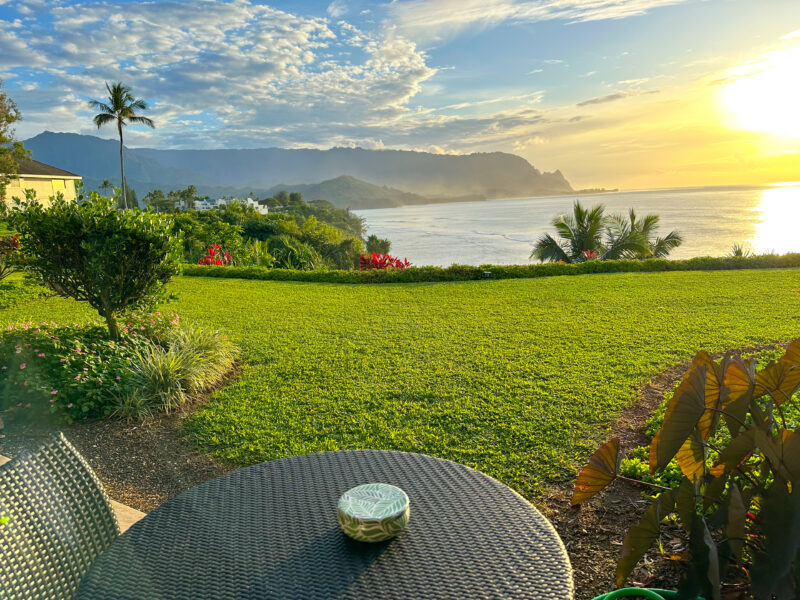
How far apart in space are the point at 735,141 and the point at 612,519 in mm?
26869

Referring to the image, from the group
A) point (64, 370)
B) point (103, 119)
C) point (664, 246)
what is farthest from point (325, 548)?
point (103, 119)

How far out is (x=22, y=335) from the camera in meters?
4.82

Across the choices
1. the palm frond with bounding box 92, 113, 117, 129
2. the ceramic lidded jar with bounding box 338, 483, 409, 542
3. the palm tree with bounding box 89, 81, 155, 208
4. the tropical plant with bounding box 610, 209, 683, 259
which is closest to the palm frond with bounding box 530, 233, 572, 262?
the tropical plant with bounding box 610, 209, 683, 259

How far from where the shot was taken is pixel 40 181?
34.7m

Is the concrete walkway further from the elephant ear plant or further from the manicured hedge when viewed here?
the manicured hedge

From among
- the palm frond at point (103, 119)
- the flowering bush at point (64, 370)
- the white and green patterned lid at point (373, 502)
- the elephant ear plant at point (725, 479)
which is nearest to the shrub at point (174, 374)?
the flowering bush at point (64, 370)

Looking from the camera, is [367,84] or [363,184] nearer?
[367,84]

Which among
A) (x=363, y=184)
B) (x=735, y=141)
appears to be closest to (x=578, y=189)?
(x=363, y=184)

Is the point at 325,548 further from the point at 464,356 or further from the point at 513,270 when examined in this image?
the point at 513,270

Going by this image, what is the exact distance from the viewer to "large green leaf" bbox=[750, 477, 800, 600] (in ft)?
3.36

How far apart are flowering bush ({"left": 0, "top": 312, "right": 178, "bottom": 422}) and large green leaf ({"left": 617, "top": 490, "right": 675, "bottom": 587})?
4070 mm

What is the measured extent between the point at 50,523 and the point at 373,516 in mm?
1053

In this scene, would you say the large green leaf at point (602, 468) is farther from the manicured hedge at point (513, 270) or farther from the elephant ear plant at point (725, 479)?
the manicured hedge at point (513, 270)

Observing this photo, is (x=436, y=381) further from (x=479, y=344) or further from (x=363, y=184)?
(x=363, y=184)
